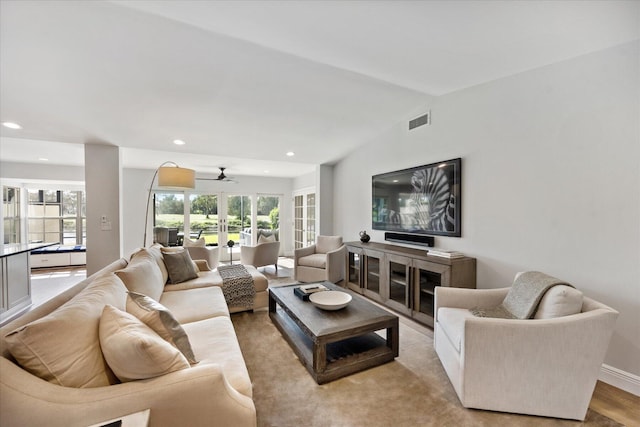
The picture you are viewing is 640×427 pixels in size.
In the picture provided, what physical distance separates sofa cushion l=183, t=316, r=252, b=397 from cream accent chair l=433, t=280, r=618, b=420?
133cm

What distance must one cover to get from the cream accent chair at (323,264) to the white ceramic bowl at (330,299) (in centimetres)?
172

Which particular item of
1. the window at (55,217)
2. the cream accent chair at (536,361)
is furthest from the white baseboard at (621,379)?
the window at (55,217)

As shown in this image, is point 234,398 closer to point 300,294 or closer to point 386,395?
point 386,395

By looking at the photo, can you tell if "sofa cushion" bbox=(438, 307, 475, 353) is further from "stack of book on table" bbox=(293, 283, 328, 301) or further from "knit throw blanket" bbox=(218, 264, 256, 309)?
"knit throw blanket" bbox=(218, 264, 256, 309)

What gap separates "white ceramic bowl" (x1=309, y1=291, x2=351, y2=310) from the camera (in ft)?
7.39

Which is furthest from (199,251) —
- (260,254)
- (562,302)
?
(562,302)

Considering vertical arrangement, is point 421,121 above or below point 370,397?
above

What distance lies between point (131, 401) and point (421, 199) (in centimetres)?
326

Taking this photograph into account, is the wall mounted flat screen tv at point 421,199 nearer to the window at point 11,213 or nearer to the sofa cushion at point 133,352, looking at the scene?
the sofa cushion at point 133,352

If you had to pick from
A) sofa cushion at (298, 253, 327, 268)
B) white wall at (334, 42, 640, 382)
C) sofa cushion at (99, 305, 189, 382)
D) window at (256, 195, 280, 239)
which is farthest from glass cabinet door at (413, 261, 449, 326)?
window at (256, 195, 280, 239)

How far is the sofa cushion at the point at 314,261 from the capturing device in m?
4.35

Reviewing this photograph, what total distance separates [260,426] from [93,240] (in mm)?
3696

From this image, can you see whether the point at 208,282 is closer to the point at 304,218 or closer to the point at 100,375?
the point at 100,375

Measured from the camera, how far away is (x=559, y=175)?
7.33 feet
